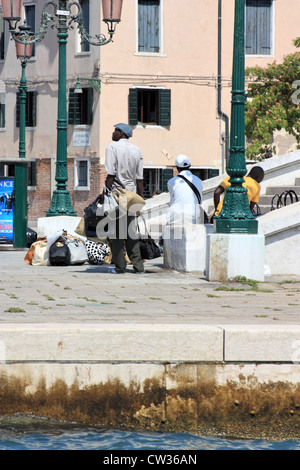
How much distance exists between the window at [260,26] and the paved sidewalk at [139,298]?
28.1 metres

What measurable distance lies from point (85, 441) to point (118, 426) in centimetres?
33

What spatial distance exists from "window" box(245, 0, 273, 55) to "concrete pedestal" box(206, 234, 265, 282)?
1155 inches

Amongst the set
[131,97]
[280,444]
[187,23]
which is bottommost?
[280,444]

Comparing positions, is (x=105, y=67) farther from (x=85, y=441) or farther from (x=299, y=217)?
(x=85, y=441)

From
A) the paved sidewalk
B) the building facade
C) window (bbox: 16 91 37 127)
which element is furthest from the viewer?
window (bbox: 16 91 37 127)

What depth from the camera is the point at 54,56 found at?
39.4 meters

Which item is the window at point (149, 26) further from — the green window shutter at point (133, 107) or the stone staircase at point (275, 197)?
the stone staircase at point (275, 197)

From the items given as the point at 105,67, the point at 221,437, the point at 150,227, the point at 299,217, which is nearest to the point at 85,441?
the point at 221,437

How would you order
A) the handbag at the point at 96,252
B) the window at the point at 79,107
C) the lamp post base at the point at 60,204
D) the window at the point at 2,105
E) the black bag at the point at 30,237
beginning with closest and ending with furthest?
the handbag at the point at 96,252 < the lamp post base at the point at 60,204 < the black bag at the point at 30,237 < the window at the point at 79,107 < the window at the point at 2,105

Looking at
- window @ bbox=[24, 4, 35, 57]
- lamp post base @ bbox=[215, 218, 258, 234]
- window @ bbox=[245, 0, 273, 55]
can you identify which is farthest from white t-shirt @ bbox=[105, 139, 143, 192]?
window @ bbox=[24, 4, 35, 57]

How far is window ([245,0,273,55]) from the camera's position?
3975 centimetres

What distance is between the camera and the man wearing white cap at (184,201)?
42.2 ft

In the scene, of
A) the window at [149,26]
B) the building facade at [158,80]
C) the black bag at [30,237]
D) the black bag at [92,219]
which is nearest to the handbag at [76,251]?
the black bag at [92,219]

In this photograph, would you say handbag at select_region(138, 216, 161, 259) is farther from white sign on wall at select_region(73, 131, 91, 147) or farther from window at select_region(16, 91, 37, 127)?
window at select_region(16, 91, 37, 127)
